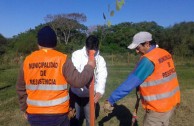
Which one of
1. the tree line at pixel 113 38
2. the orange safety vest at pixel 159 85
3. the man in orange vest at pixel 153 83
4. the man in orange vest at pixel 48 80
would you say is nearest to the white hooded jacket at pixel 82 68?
the man in orange vest at pixel 153 83

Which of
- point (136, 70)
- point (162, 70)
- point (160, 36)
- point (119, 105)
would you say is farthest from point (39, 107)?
point (160, 36)

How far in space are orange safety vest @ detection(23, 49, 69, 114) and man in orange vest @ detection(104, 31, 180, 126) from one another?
882 millimetres

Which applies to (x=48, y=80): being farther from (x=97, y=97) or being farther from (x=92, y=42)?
(x=97, y=97)

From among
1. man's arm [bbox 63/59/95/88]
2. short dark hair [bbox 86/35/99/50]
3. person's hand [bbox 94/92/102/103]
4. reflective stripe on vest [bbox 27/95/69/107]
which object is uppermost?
short dark hair [bbox 86/35/99/50]

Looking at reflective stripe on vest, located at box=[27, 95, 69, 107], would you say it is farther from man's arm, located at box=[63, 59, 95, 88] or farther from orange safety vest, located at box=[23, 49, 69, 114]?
man's arm, located at box=[63, 59, 95, 88]

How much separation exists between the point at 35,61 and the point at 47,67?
155mm

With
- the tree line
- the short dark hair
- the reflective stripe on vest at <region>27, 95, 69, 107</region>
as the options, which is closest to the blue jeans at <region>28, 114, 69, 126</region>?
the reflective stripe on vest at <region>27, 95, 69, 107</region>

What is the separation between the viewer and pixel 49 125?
11.2 ft

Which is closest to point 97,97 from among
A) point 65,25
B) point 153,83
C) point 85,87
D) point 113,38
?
point 85,87

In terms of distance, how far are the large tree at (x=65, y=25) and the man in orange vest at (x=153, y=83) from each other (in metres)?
46.9

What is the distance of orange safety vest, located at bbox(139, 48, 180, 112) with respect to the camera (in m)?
3.81

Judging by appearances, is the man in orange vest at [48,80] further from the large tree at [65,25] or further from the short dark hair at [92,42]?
the large tree at [65,25]

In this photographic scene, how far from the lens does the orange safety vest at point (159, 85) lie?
3.81 metres

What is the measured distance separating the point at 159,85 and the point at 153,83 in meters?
0.08
